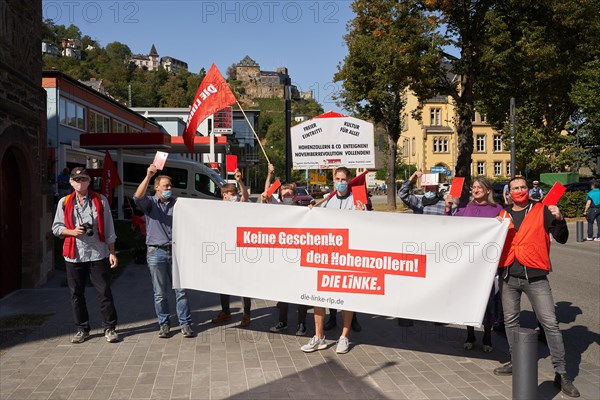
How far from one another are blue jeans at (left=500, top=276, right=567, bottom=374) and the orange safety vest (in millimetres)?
178

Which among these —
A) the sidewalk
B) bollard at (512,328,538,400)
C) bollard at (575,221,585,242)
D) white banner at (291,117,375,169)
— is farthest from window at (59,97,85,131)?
bollard at (512,328,538,400)

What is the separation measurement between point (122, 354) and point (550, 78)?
2110 centimetres

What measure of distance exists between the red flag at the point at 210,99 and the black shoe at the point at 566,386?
6218 millimetres

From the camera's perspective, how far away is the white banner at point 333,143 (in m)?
8.98

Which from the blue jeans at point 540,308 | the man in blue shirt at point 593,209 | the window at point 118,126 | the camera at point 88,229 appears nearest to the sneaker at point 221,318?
the camera at point 88,229

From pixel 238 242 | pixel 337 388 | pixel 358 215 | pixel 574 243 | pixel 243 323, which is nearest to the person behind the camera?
pixel 337 388

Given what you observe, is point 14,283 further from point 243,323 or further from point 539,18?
point 539,18

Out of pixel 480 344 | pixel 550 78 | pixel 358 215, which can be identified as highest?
pixel 550 78

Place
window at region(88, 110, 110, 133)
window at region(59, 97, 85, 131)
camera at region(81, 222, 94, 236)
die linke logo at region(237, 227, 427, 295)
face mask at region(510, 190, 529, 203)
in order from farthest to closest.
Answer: window at region(88, 110, 110, 133) < window at region(59, 97, 85, 131) < camera at region(81, 222, 94, 236) < die linke logo at region(237, 227, 427, 295) < face mask at region(510, 190, 529, 203)

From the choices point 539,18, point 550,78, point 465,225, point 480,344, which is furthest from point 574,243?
point 465,225

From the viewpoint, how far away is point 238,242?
6754 millimetres

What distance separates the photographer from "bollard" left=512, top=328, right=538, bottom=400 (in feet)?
14.3

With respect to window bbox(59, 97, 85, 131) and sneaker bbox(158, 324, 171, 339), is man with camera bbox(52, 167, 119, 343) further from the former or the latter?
window bbox(59, 97, 85, 131)

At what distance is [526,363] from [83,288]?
16.5 ft
